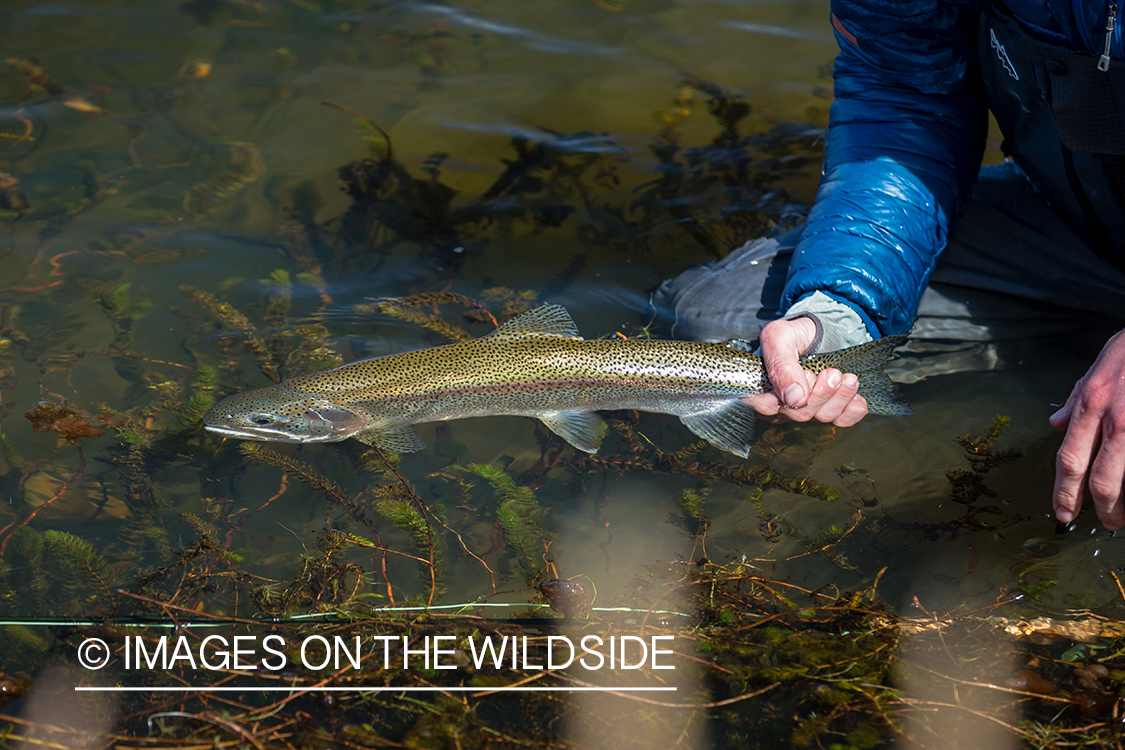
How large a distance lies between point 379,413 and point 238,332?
1382 millimetres

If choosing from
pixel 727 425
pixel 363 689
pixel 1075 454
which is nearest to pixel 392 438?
pixel 363 689

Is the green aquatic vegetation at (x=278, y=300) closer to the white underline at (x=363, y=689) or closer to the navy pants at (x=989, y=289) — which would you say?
the white underline at (x=363, y=689)

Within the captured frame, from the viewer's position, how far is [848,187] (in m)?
3.77

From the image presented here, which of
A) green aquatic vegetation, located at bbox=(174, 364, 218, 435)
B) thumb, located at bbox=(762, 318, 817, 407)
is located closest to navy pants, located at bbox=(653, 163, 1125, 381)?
thumb, located at bbox=(762, 318, 817, 407)

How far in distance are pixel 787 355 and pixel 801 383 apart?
149mm

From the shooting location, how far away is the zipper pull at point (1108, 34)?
8.92ft

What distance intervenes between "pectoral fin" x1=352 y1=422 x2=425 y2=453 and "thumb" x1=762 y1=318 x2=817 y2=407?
1.83 m

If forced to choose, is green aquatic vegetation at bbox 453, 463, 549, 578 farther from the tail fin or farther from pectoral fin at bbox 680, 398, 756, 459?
the tail fin

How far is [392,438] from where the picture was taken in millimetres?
3771

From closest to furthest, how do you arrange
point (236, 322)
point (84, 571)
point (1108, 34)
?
1. point (1108, 34)
2. point (84, 571)
3. point (236, 322)

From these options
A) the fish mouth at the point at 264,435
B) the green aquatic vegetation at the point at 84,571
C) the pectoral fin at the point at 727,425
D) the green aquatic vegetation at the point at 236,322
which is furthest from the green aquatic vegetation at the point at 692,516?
the green aquatic vegetation at the point at 84,571

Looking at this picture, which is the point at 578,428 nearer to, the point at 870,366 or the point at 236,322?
the point at 870,366

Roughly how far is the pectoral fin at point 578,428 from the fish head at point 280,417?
997 millimetres

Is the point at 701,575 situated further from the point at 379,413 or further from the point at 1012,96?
the point at 1012,96
